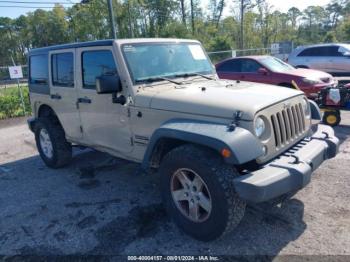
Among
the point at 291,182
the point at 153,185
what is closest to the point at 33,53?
the point at 153,185

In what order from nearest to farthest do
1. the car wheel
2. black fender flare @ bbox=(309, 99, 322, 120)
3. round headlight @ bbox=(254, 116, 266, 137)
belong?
round headlight @ bbox=(254, 116, 266, 137)
black fender flare @ bbox=(309, 99, 322, 120)
the car wheel

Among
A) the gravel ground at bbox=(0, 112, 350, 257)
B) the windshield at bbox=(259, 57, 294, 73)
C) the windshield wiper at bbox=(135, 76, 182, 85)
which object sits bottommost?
the gravel ground at bbox=(0, 112, 350, 257)

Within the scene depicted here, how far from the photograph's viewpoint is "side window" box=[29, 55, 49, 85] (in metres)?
5.51

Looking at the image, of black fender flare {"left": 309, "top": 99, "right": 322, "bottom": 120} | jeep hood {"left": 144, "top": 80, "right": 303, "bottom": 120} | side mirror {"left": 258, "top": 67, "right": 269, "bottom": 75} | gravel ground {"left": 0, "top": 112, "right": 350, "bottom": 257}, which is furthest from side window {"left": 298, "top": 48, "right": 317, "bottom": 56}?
jeep hood {"left": 144, "top": 80, "right": 303, "bottom": 120}

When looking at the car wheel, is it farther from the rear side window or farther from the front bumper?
the rear side window

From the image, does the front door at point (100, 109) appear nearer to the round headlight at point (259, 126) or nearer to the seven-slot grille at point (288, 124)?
the round headlight at point (259, 126)

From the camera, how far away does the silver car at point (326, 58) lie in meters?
13.7

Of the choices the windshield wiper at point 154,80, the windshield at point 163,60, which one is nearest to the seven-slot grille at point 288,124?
the windshield wiper at point 154,80

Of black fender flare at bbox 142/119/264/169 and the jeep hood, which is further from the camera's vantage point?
the jeep hood

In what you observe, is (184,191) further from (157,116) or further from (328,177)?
(328,177)

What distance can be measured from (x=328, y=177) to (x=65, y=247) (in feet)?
11.4

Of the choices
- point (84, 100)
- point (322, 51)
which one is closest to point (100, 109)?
point (84, 100)

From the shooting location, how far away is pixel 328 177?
464cm

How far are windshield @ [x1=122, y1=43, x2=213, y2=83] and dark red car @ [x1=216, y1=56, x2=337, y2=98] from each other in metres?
4.59
